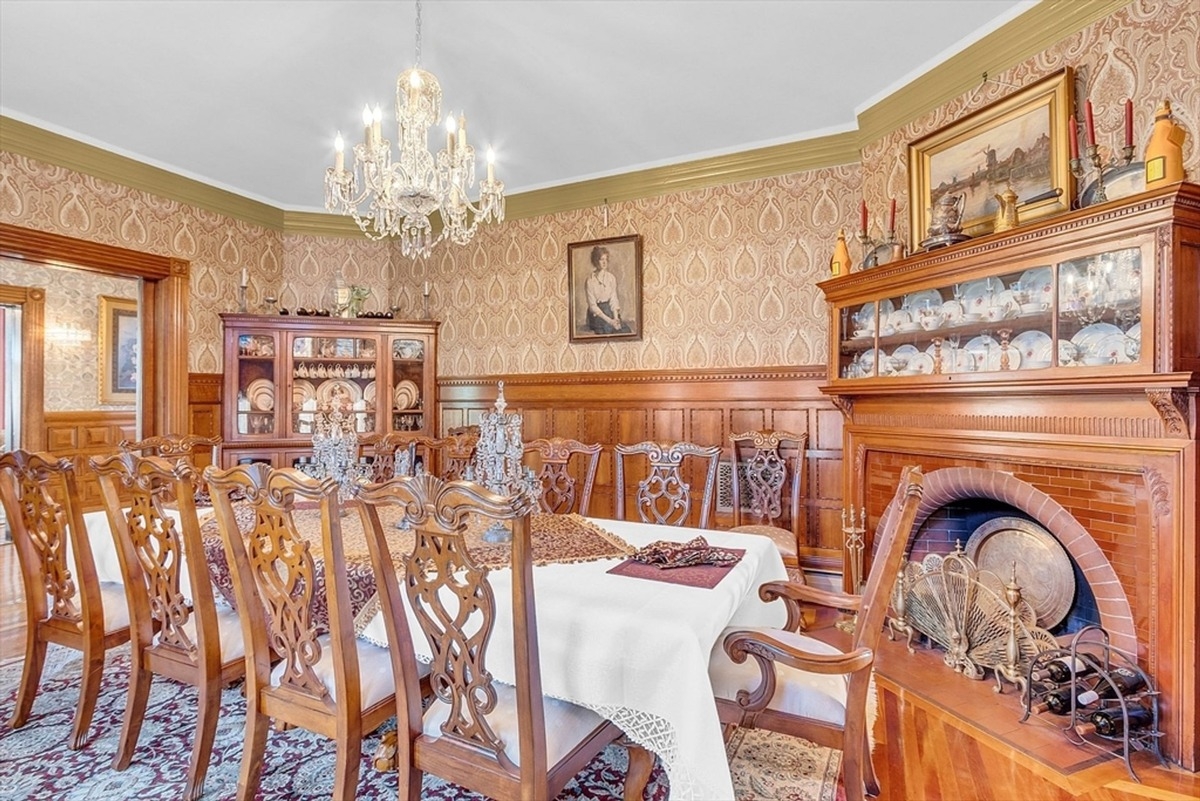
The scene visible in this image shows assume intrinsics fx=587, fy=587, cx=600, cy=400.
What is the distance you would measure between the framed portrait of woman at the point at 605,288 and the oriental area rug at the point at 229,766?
305cm

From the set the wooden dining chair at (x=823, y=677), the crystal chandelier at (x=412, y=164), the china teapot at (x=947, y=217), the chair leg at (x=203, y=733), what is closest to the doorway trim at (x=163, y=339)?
the crystal chandelier at (x=412, y=164)

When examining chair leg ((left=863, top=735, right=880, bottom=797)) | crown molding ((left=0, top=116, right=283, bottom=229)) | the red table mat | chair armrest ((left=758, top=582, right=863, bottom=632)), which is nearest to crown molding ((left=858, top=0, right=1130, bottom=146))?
chair armrest ((left=758, top=582, right=863, bottom=632))

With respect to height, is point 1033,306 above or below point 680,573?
above

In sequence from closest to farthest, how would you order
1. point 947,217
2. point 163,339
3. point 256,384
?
point 947,217 < point 163,339 < point 256,384

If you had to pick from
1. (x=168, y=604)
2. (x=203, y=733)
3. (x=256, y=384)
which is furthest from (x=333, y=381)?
(x=203, y=733)

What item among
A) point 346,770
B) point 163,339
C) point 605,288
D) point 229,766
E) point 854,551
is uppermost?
point 605,288

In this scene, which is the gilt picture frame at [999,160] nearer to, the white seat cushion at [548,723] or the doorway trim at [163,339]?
the white seat cushion at [548,723]

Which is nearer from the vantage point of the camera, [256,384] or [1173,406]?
[1173,406]

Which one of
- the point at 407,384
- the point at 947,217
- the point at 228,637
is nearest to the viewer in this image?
the point at 228,637

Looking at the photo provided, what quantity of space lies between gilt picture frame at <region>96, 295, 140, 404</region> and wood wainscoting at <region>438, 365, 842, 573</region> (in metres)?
3.83

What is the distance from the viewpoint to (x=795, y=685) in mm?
1579

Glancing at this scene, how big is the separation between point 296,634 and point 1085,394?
2.81 m

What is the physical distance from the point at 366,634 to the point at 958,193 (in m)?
3.31

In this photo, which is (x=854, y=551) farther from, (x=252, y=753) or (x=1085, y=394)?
(x=252, y=753)
